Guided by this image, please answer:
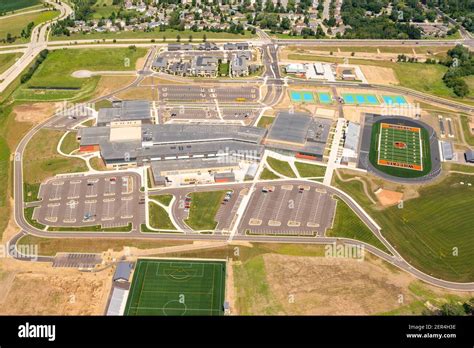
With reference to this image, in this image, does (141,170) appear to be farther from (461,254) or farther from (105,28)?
(105,28)

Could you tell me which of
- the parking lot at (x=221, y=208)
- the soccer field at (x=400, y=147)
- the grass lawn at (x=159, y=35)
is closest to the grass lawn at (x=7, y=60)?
the grass lawn at (x=159, y=35)

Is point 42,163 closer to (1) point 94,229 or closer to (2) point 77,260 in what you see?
(1) point 94,229

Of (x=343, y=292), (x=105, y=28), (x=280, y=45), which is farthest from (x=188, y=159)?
(x=105, y=28)

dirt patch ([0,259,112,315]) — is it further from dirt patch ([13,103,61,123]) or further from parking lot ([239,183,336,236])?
dirt patch ([13,103,61,123])

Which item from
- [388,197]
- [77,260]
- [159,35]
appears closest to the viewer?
[77,260]

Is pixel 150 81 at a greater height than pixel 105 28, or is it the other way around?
pixel 105 28

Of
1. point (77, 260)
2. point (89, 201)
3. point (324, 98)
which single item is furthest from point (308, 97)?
point (77, 260)

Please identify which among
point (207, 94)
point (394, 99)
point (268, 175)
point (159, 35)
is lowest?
point (268, 175)
